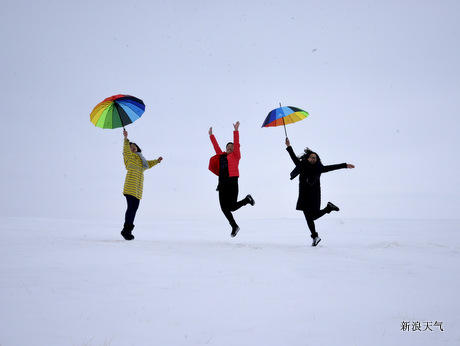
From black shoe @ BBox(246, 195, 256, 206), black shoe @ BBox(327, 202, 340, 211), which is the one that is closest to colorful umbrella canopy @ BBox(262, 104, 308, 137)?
black shoe @ BBox(246, 195, 256, 206)

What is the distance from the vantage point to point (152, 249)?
22.1 feet

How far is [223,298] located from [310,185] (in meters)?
4.78

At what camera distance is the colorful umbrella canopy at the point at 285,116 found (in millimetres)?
8625

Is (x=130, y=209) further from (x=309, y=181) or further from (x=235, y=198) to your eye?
(x=309, y=181)

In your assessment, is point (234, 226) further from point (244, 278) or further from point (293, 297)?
point (293, 297)

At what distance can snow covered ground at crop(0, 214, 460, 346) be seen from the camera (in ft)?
10.2

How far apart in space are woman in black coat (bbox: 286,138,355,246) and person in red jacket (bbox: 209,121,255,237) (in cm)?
117

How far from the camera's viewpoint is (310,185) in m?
8.13

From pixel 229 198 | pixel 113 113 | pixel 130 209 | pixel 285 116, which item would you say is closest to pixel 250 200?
pixel 229 198

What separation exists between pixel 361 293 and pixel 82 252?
15.1 ft

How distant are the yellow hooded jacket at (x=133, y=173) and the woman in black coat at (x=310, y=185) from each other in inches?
139

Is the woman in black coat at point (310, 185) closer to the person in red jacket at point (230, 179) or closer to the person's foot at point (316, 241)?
the person's foot at point (316, 241)

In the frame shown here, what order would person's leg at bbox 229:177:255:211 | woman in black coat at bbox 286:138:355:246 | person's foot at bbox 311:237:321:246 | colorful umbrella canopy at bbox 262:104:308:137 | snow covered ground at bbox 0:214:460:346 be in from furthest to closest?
1. colorful umbrella canopy at bbox 262:104:308:137
2. person's leg at bbox 229:177:255:211
3. woman in black coat at bbox 286:138:355:246
4. person's foot at bbox 311:237:321:246
5. snow covered ground at bbox 0:214:460:346

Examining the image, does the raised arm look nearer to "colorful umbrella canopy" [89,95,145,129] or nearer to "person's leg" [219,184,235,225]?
"person's leg" [219,184,235,225]
